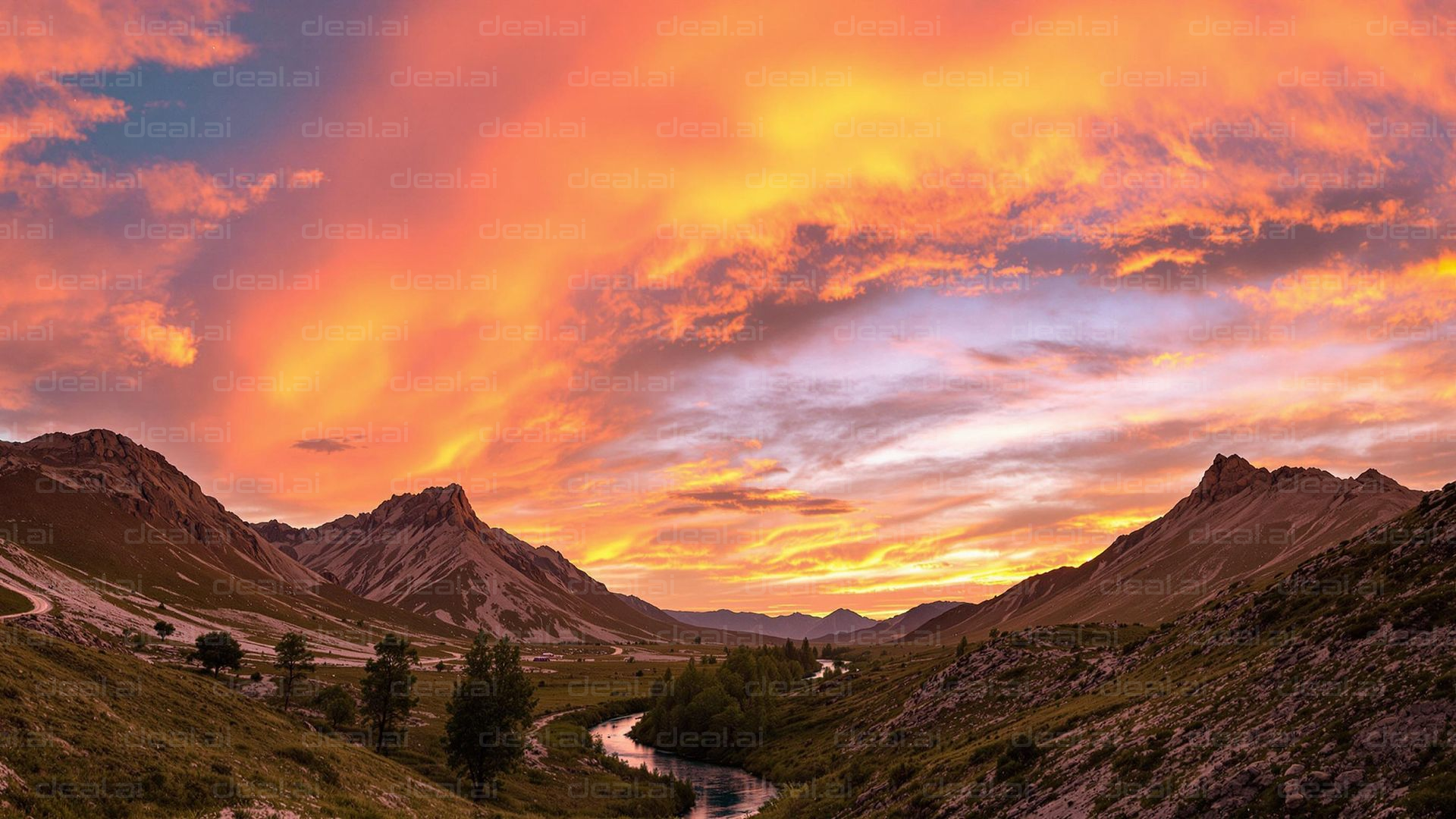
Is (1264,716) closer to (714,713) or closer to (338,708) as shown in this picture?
(338,708)

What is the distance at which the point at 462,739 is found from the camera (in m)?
74.2

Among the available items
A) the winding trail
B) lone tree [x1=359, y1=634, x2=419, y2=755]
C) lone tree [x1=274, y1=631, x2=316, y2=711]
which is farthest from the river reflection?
the winding trail

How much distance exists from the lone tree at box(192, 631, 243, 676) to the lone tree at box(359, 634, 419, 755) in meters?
43.8

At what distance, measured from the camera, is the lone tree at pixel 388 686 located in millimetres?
86875

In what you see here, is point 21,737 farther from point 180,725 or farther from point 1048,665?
point 1048,665

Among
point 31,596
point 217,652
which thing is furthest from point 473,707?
point 31,596

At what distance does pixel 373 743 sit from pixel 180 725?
1829 inches

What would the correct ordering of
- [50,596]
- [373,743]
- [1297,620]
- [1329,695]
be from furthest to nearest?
[50,596]
[373,743]
[1297,620]
[1329,695]

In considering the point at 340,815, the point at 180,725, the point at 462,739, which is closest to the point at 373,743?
the point at 462,739

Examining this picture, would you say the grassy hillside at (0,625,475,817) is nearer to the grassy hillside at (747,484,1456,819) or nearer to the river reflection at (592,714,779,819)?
the grassy hillside at (747,484,1456,819)

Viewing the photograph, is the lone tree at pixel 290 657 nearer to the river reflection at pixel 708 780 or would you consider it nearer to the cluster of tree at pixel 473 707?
the cluster of tree at pixel 473 707

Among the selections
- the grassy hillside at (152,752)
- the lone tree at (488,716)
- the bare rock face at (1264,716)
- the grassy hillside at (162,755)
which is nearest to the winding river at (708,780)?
the grassy hillside at (162,755)

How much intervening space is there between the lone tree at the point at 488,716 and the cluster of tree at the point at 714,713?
58.3m

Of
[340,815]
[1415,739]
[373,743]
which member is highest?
[1415,739]
